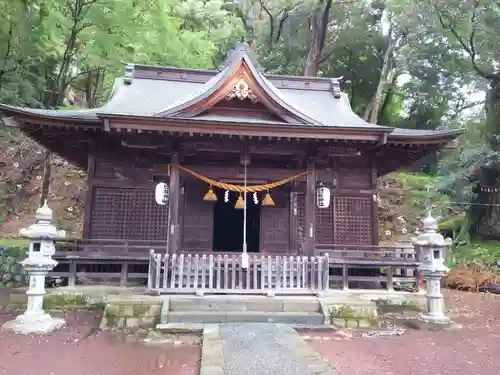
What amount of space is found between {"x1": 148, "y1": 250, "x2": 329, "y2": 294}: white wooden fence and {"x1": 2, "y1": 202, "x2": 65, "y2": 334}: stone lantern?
1.97 m

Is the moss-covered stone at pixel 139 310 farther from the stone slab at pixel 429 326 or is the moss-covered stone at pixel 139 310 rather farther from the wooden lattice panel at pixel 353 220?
the wooden lattice panel at pixel 353 220

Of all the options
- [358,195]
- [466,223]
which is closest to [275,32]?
[466,223]

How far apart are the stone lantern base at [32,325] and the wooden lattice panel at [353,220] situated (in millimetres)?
7631

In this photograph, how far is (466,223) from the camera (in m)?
17.8

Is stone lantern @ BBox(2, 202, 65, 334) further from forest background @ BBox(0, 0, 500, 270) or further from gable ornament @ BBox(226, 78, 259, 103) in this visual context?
forest background @ BBox(0, 0, 500, 270)

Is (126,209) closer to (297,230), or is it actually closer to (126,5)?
(297,230)

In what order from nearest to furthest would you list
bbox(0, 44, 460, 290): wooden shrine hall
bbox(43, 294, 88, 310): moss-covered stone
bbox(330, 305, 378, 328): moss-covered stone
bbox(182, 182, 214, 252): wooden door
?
bbox(330, 305, 378, 328): moss-covered stone, bbox(43, 294, 88, 310): moss-covered stone, bbox(0, 44, 460, 290): wooden shrine hall, bbox(182, 182, 214, 252): wooden door

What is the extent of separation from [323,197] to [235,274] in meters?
3.21

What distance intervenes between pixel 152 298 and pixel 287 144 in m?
4.58

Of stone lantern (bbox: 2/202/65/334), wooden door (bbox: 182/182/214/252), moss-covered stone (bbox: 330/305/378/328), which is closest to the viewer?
stone lantern (bbox: 2/202/65/334)

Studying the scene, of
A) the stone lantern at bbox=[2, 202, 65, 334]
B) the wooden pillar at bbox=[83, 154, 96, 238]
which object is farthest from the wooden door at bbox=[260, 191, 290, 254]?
the stone lantern at bbox=[2, 202, 65, 334]

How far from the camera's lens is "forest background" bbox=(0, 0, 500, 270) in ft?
47.3

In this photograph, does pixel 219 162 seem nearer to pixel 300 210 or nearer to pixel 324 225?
pixel 300 210

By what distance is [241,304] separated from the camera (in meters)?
7.87
